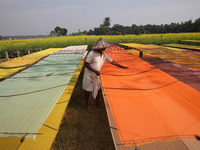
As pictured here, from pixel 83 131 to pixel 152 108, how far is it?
5.66 ft

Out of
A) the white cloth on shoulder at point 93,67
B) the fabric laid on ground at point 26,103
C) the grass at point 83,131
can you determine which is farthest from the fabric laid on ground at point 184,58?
the fabric laid on ground at point 26,103

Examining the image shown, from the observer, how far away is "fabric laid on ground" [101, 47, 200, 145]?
1.32 meters

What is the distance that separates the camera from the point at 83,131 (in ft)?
9.08

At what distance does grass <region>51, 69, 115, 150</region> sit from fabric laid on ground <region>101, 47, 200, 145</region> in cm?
109

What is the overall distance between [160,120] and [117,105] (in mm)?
601

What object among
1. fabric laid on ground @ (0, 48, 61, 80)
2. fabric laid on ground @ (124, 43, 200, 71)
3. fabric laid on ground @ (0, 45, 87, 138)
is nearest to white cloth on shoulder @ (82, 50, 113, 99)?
fabric laid on ground @ (0, 45, 87, 138)

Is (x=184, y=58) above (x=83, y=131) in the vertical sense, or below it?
above

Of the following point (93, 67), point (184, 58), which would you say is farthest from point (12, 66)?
point (184, 58)

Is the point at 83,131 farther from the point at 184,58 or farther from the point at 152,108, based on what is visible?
the point at 184,58

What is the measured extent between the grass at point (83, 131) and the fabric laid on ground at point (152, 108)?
109 cm

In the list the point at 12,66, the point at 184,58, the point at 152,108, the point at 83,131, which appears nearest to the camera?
the point at 152,108

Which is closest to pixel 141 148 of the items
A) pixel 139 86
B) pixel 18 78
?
pixel 139 86

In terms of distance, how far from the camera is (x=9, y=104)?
1897mm

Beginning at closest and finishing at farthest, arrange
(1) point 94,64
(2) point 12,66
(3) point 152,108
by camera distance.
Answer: (3) point 152,108 < (1) point 94,64 < (2) point 12,66
